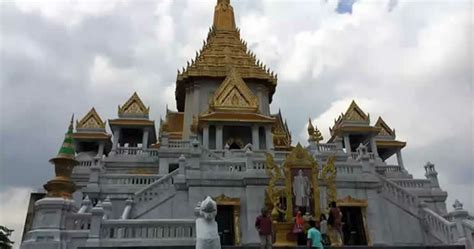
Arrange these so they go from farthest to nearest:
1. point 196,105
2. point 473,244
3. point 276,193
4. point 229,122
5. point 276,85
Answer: point 276,85 < point 196,105 < point 229,122 < point 276,193 < point 473,244

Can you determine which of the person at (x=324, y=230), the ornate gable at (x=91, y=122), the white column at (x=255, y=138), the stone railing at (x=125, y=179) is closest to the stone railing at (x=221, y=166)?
the stone railing at (x=125, y=179)

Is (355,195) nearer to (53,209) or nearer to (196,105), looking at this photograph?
(53,209)

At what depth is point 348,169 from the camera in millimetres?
17469

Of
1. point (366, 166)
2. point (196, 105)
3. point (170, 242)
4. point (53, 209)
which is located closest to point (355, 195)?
point (366, 166)

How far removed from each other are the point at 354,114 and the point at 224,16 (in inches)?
634

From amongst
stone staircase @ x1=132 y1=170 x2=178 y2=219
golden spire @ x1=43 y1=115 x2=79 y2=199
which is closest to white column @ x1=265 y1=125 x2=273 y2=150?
stone staircase @ x1=132 y1=170 x2=178 y2=219

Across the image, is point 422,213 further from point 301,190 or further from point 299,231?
point 299,231

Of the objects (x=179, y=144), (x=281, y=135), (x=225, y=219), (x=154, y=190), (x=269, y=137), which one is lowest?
(x=225, y=219)

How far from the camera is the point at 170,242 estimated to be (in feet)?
36.4

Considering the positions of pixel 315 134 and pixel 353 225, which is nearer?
pixel 353 225

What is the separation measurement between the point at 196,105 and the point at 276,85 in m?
7.59

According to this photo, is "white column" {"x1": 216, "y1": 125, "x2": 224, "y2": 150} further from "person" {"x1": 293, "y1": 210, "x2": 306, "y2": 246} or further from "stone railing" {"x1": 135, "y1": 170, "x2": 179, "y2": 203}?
"person" {"x1": 293, "y1": 210, "x2": 306, "y2": 246}

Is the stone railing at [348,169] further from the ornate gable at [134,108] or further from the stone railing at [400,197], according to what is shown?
the ornate gable at [134,108]

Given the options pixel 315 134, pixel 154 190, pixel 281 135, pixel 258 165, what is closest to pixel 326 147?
pixel 315 134
